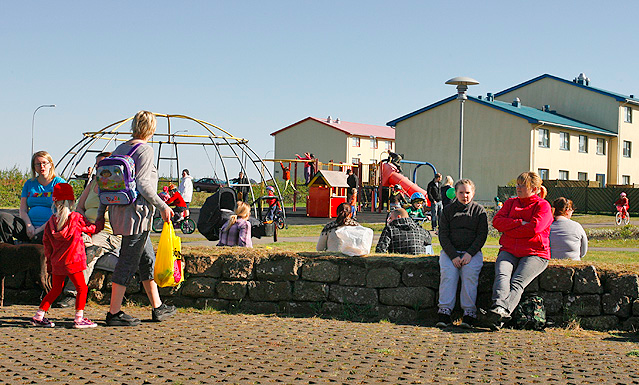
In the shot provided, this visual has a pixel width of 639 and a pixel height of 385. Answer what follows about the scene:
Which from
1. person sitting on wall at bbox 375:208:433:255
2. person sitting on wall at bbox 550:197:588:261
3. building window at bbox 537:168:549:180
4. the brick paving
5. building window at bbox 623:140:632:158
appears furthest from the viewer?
building window at bbox 623:140:632:158

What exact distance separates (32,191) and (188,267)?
1.96 m

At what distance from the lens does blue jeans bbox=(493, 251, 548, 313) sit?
21.6 ft

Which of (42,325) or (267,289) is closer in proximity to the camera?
(42,325)

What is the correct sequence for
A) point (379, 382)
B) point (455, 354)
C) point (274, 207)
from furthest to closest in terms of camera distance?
point (274, 207)
point (455, 354)
point (379, 382)

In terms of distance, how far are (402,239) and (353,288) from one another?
54.7 inches

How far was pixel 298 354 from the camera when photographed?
5488mm

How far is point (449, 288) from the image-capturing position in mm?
6867

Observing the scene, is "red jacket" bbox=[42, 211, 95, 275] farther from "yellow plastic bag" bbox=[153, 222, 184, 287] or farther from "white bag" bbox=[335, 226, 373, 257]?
"white bag" bbox=[335, 226, 373, 257]

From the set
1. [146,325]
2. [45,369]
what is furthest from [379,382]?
[146,325]

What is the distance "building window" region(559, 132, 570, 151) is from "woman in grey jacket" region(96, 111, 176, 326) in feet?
133

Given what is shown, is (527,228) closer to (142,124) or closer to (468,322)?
(468,322)

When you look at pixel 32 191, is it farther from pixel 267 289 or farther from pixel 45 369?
pixel 45 369

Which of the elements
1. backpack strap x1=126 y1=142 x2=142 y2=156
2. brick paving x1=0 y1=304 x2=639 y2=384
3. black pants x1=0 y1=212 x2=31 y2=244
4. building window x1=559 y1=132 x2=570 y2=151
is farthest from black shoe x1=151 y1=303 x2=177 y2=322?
building window x1=559 y1=132 x2=570 y2=151

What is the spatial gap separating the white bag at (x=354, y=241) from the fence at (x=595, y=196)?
2897 centimetres
